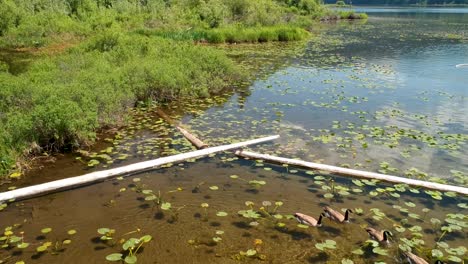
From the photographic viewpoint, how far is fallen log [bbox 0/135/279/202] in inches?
280

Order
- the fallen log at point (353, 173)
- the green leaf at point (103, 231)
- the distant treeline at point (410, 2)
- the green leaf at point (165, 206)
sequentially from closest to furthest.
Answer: the green leaf at point (103, 231)
the green leaf at point (165, 206)
the fallen log at point (353, 173)
the distant treeline at point (410, 2)

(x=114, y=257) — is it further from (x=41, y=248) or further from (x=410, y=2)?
(x=410, y=2)

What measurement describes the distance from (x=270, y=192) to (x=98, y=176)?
136 inches

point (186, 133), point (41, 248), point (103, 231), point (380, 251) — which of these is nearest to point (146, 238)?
point (103, 231)

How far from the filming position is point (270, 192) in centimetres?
769

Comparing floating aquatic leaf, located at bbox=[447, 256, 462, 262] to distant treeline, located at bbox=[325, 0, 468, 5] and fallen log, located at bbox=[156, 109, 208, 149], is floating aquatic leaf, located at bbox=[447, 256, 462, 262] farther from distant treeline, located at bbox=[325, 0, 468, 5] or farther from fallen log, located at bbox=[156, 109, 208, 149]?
distant treeline, located at bbox=[325, 0, 468, 5]

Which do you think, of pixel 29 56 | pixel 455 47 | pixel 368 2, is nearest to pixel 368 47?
pixel 455 47

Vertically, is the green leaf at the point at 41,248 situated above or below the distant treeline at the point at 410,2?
above

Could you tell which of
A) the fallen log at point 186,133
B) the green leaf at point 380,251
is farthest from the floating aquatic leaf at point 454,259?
the fallen log at point 186,133

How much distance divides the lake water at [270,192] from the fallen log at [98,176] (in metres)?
0.17

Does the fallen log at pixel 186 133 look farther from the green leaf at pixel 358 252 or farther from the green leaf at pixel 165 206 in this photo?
the green leaf at pixel 358 252

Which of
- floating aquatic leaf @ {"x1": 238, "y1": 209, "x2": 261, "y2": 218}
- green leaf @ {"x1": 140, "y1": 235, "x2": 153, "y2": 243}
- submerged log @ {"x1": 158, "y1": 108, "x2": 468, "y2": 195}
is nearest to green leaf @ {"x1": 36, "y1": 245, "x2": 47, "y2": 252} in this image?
green leaf @ {"x1": 140, "y1": 235, "x2": 153, "y2": 243}

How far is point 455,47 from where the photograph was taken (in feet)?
103

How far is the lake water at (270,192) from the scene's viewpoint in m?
5.96
